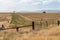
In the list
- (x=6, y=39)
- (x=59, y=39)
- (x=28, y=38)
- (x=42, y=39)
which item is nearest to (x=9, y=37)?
(x=6, y=39)

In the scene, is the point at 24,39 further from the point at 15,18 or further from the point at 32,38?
the point at 15,18

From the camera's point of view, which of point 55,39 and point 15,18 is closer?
point 55,39

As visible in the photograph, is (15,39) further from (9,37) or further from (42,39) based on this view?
(42,39)

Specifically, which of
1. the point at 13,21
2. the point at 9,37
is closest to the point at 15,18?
the point at 13,21

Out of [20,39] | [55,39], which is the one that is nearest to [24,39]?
[20,39]

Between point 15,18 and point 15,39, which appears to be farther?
point 15,18

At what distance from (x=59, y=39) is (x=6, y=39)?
12.1 ft

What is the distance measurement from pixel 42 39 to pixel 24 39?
133cm

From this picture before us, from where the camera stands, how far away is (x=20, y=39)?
46.5ft

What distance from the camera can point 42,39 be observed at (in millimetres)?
13617

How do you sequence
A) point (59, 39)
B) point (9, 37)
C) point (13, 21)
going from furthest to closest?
point (13, 21)
point (9, 37)
point (59, 39)

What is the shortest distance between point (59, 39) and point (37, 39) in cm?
149

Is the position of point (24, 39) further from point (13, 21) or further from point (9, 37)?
point (13, 21)

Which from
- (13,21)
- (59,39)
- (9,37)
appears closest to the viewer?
(59,39)
